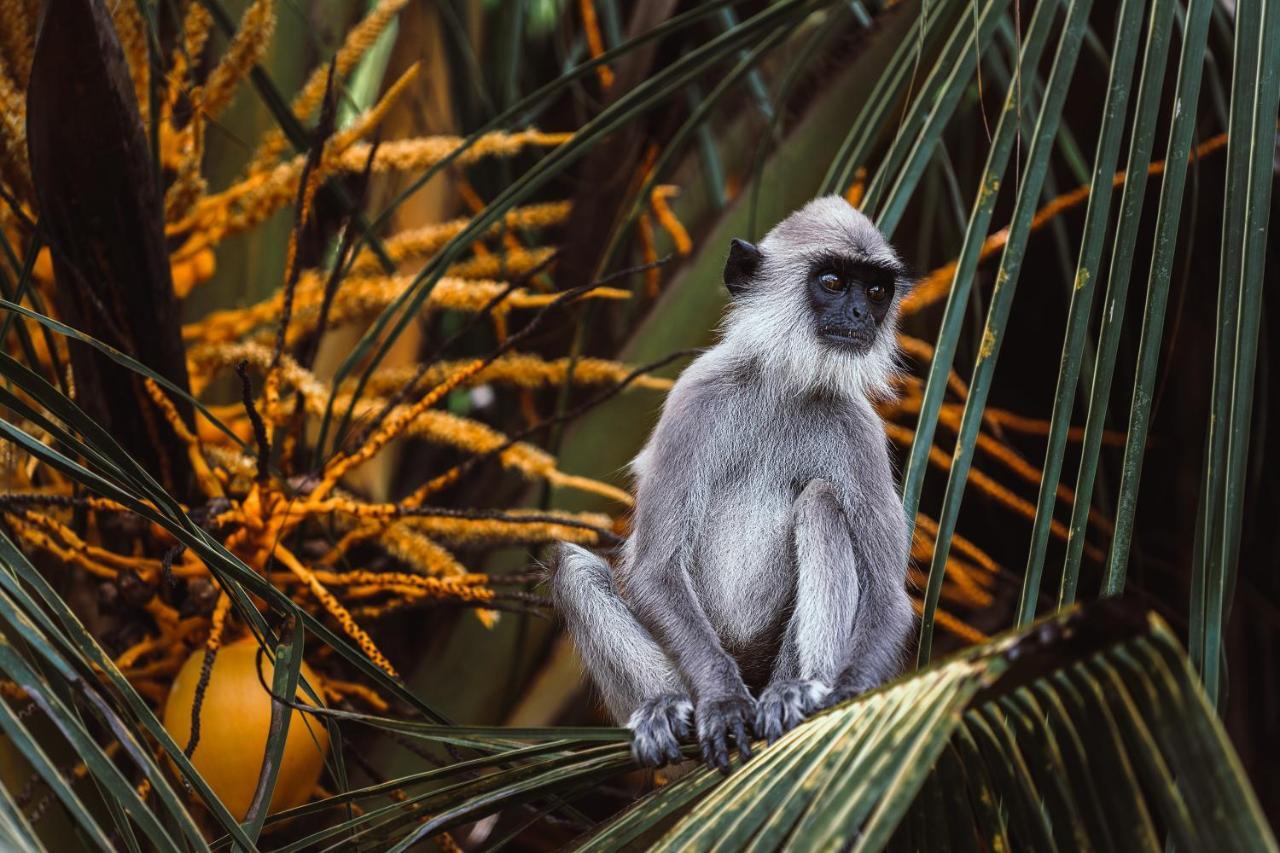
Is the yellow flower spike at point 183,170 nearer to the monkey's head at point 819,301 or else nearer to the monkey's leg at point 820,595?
the monkey's head at point 819,301

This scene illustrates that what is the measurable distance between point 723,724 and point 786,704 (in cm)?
15

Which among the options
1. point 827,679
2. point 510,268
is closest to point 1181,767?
point 827,679

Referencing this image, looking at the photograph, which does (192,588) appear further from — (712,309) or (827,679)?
(712,309)

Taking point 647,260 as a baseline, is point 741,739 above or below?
below

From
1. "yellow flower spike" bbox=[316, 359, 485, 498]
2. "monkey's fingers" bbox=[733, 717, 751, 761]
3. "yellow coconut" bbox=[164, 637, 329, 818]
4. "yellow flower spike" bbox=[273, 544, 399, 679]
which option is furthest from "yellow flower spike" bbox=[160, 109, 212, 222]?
"monkey's fingers" bbox=[733, 717, 751, 761]

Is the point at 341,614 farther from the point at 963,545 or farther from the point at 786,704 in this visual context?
the point at 963,545

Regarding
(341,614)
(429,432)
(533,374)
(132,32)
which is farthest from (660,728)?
(132,32)

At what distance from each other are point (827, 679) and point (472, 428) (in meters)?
1.04

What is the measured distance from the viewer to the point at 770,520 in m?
3.42

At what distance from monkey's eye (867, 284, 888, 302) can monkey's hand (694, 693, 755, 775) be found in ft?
3.96

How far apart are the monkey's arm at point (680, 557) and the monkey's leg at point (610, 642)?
0.11 ft

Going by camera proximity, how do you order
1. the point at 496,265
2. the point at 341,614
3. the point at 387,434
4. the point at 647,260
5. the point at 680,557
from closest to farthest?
the point at 341,614
the point at 387,434
the point at 680,557
the point at 496,265
the point at 647,260

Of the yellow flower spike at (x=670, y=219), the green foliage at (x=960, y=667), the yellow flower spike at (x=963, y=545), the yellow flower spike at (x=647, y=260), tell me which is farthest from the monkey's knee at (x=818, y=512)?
the yellow flower spike at (x=647, y=260)

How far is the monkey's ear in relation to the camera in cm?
376
